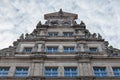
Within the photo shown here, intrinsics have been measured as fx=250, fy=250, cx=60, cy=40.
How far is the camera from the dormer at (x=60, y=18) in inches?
1135

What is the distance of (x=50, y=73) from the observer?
21.2 metres

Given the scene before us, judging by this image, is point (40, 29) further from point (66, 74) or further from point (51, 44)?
point (66, 74)

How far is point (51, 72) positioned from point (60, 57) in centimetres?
180

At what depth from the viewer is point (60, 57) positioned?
73.5ft

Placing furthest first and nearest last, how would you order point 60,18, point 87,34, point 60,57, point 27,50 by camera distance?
point 60,18 < point 87,34 < point 27,50 < point 60,57

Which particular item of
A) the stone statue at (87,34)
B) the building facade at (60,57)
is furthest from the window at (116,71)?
the stone statue at (87,34)

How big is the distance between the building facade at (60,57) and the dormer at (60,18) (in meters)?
1.95

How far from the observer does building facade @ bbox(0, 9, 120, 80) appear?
2081 centimetres

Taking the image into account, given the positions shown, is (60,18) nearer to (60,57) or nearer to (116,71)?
(60,57)

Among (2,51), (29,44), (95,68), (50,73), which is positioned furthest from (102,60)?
(2,51)

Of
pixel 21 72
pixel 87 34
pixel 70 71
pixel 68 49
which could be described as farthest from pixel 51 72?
pixel 87 34

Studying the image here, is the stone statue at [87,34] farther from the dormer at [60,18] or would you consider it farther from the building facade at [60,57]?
the dormer at [60,18]

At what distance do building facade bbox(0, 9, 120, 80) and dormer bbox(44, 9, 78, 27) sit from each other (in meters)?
1.95

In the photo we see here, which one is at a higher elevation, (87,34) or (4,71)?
(87,34)
